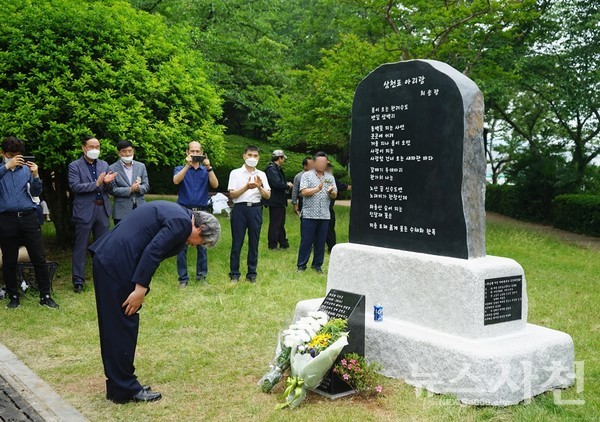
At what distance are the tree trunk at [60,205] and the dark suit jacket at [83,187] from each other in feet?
9.37

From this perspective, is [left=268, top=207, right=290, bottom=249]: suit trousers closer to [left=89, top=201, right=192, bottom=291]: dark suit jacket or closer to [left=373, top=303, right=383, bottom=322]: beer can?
[left=373, top=303, right=383, bottom=322]: beer can

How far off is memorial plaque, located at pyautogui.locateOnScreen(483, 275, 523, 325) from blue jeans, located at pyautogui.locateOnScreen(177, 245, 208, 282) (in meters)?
4.95

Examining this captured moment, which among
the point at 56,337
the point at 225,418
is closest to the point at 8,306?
the point at 56,337

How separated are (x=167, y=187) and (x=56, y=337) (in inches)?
693

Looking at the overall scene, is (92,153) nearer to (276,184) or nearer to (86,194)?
(86,194)

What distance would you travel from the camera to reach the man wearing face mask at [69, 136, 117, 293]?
27.4ft

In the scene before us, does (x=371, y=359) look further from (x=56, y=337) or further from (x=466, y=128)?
(x=56, y=337)

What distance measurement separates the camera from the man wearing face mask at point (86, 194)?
835 centimetres

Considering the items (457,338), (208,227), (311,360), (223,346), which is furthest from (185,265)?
(457,338)

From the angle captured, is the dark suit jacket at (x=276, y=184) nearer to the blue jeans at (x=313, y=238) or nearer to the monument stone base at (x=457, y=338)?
the blue jeans at (x=313, y=238)

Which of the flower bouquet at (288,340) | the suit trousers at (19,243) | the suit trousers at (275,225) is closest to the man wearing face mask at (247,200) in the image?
the suit trousers at (19,243)

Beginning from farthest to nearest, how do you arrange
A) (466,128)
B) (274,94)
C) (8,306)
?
1. (274,94)
2. (8,306)
3. (466,128)

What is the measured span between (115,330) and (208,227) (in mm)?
1061

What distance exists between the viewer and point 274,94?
68.6 ft
